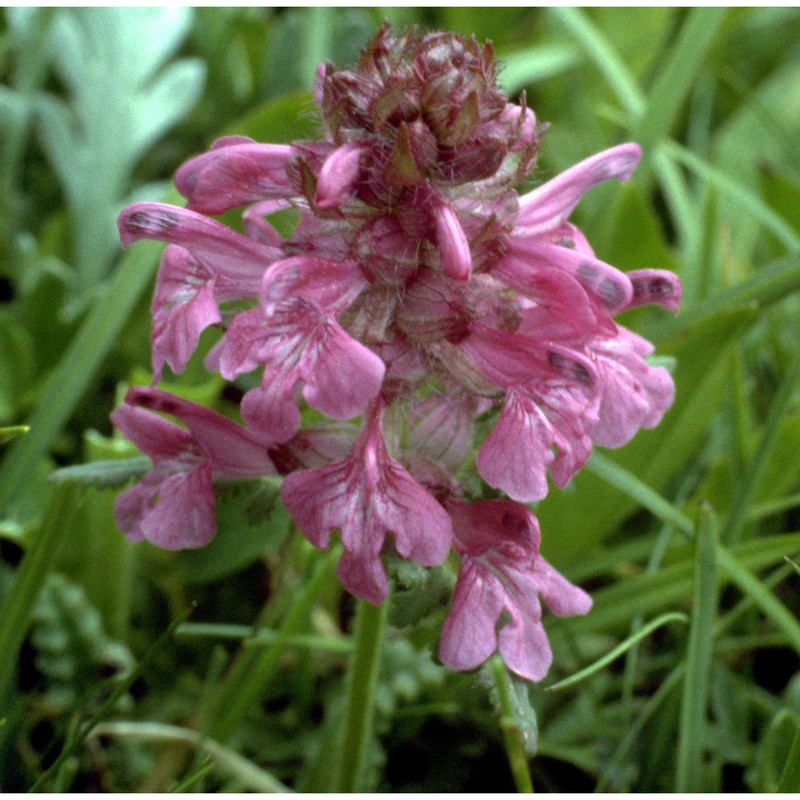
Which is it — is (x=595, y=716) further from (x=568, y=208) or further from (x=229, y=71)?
(x=229, y=71)

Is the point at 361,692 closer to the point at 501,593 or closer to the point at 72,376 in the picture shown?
the point at 501,593

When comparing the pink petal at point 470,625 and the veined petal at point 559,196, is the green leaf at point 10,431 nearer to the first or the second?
the pink petal at point 470,625

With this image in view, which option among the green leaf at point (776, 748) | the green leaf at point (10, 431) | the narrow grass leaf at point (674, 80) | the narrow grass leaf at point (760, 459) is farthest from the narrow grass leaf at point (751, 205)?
the green leaf at point (10, 431)

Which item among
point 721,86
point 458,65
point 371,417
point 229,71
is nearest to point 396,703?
point 371,417

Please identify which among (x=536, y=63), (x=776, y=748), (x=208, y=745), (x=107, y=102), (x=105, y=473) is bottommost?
(x=208, y=745)

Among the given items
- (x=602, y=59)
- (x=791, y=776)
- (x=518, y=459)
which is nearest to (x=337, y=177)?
(x=518, y=459)
